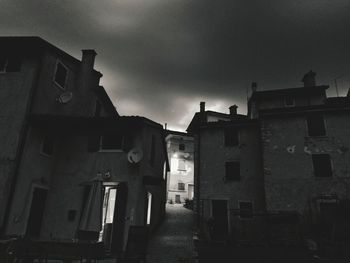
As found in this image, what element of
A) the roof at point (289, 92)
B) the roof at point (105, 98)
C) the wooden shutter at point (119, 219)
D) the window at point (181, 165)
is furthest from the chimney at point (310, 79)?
the wooden shutter at point (119, 219)

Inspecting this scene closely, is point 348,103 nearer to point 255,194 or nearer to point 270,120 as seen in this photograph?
point 270,120

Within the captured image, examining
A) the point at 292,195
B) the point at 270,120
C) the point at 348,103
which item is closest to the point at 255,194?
the point at 292,195

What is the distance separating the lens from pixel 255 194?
17.5 m

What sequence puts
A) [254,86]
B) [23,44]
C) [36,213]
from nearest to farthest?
[36,213]
[23,44]
[254,86]

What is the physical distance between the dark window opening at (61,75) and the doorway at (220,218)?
12.7 m

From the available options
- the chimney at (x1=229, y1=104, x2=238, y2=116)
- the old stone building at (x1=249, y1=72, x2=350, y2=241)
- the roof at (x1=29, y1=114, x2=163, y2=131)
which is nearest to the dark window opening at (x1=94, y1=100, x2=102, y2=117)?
the roof at (x1=29, y1=114, x2=163, y2=131)

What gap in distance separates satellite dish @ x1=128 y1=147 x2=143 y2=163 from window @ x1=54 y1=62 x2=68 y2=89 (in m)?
5.88

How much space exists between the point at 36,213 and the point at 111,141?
15.8 ft

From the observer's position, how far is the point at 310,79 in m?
23.7

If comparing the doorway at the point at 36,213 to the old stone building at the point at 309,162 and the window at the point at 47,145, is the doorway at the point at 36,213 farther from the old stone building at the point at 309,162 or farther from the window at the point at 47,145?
the old stone building at the point at 309,162

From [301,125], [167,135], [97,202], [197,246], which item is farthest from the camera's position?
[167,135]

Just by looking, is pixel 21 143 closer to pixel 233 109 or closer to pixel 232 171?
pixel 232 171

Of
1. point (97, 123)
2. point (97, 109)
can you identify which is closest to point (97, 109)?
point (97, 109)

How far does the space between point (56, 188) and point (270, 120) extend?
45.5 ft
